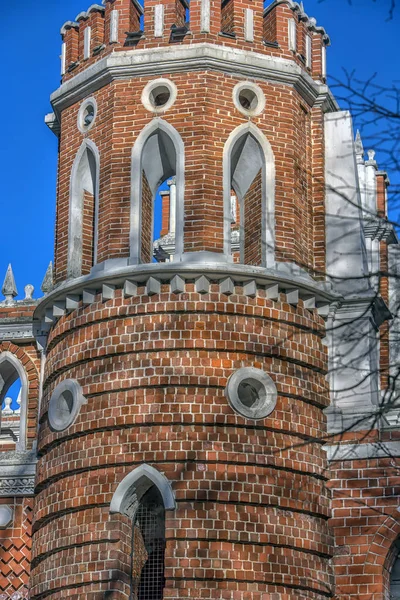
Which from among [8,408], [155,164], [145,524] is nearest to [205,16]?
[155,164]

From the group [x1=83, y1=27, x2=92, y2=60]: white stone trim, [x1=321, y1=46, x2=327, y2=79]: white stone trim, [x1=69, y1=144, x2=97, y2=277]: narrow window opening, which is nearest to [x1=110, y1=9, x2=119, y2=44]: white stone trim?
[x1=83, y1=27, x2=92, y2=60]: white stone trim

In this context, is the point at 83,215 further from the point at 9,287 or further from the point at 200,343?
the point at 200,343

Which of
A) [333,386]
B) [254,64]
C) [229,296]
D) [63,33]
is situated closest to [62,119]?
[63,33]

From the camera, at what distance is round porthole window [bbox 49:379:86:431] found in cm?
1983

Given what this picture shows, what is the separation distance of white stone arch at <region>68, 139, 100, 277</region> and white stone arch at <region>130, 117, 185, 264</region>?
75cm

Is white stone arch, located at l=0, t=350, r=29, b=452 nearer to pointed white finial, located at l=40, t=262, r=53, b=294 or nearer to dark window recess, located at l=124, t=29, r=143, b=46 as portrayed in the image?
pointed white finial, located at l=40, t=262, r=53, b=294

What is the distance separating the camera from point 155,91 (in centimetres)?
2122

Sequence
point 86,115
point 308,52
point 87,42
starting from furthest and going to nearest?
point 308,52 → point 87,42 → point 86,115

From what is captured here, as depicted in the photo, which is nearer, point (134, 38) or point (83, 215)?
point (134, 38)

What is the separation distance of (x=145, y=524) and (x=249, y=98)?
673 cm

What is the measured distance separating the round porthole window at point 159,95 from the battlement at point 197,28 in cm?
69

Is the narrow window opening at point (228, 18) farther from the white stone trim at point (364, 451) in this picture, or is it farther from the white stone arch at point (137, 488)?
the white stone arch at point (137, 488)

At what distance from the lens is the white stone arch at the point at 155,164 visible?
66.8 ft

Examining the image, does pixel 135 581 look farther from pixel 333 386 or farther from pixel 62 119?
pixel 62 119
